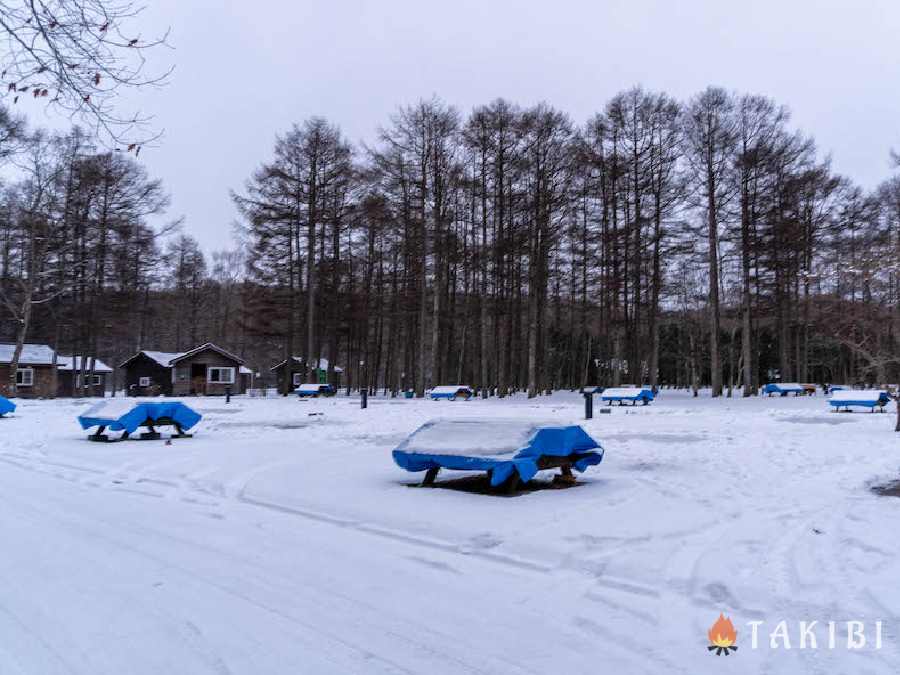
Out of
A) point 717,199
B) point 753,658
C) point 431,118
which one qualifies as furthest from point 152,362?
point 753,658

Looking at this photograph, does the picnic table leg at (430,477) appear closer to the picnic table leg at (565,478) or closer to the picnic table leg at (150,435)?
the picnic table leg at (565,478)

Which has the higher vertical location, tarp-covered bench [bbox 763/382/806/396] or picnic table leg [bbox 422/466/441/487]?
tarp-covered bench [bbox 763/382/806/396]

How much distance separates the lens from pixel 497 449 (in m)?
7.75

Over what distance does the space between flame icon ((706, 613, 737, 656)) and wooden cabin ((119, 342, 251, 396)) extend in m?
48.0

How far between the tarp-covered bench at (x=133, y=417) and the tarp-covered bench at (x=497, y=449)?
7911mm

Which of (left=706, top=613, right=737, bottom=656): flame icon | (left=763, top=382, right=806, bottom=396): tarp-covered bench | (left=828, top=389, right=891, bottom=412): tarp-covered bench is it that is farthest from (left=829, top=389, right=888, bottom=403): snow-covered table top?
(left=706, top=613, right=737, bottom=656): flame icon

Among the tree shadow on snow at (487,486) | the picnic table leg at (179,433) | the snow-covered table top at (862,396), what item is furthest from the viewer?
the snow-covered table top at (862,396)

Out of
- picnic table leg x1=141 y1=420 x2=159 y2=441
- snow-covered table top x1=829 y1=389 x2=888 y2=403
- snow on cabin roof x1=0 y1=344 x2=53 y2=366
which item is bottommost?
picnic table leg x1=141 y1=420 x2=159 y2=441

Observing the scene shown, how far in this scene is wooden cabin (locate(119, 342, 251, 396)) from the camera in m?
48.1

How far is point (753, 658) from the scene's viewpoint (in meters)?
3.25

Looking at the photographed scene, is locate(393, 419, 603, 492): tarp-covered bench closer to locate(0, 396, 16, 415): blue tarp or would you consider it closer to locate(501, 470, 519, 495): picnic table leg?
locate(501, 470, 519, 495): picnic table leg

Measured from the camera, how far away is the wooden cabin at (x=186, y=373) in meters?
48.1

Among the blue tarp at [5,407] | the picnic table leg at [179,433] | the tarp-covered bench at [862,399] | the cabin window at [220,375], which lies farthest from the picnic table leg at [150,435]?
the cabin window at [220,375]

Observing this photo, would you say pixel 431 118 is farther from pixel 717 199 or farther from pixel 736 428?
pixel 736 428
